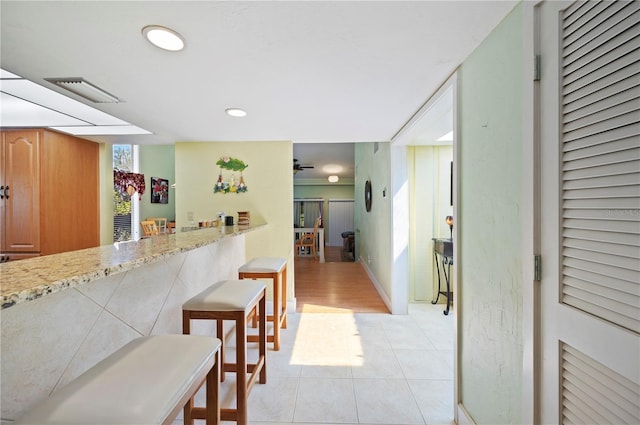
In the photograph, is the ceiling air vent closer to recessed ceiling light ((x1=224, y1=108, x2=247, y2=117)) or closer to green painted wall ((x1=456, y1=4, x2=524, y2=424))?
recessed ceiling light ((x1=224, y1=108, x2=247, y2=117))

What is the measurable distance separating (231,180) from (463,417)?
3.18 meters

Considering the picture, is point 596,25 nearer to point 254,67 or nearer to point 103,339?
point 254,67

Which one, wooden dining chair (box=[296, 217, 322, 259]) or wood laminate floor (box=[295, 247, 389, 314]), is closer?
wood laminate floor (box=[295, 247, 389, 314])

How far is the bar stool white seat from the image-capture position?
704mm

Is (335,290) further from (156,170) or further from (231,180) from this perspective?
(156,170)

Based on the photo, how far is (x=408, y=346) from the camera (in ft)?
8.46

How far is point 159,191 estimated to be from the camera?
289 inches

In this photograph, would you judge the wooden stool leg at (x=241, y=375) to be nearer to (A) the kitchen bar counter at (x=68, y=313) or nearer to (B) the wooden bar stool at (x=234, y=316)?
(B) the wooden bar stool at (x=234, y=316)

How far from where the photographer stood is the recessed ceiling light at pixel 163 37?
49.7 inches

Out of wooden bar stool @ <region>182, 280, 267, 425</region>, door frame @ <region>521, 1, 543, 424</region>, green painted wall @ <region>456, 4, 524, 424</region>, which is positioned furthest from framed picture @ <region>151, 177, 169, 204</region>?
door frame @ <region>521, 1, 543, 424</region>

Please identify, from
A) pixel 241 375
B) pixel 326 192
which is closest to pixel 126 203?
pixel 326 192

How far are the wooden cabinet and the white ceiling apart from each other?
1.41 metres

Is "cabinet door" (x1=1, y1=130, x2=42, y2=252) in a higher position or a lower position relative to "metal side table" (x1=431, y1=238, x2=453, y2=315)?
higher

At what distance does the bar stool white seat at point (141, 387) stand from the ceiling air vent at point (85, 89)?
5.58 ft
